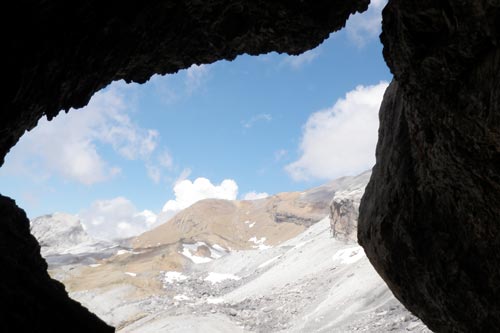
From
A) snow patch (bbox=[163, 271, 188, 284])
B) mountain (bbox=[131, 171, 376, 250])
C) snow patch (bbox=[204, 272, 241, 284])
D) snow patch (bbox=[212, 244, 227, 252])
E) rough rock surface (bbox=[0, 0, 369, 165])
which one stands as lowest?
snow patch (bbox=[204, 272, 241, 284])

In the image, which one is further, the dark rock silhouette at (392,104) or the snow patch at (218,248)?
the snow patch at (218,248)

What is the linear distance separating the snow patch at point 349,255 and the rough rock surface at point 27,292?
128ft

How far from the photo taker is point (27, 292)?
809 centimetres

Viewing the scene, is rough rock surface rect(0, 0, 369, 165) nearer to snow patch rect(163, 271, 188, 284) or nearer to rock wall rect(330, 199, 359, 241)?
rock wall rect(330, 199, 359, 241)

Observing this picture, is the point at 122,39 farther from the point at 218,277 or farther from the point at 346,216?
the point at 218,277

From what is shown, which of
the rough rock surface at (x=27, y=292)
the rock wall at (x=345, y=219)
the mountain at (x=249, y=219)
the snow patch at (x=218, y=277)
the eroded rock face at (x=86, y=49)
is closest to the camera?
the rough rock surface at (x=27, y=292)

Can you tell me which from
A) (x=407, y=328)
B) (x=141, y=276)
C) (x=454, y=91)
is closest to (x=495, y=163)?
(x=454, y=91)

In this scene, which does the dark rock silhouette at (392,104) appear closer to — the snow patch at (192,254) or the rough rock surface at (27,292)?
the rough rock surface at (27,292)

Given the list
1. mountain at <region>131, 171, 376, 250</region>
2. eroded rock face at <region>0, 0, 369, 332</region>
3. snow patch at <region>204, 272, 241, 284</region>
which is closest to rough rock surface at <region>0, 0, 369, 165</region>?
eroded rock face at <region>0, 0, 369, 332</region>

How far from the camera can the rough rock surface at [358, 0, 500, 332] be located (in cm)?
615

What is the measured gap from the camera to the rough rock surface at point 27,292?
7223 millimetres

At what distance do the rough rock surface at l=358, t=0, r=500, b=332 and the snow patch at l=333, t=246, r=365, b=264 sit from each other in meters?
35.4

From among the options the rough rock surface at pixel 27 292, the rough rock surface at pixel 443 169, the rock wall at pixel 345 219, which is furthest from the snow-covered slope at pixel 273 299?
the rough rock surface at pixel 27 292

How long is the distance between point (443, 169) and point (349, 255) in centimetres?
4185
